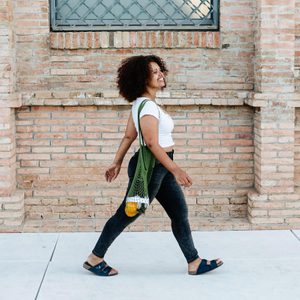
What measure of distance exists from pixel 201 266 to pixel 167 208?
1.78 ft

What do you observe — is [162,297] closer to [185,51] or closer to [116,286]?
[116,286]

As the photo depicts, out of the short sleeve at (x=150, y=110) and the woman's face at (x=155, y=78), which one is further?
the woman's face at (x=155, y=78)

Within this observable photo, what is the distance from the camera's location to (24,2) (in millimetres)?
7629

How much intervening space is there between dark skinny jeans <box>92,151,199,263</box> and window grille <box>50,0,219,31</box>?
8.13 ft

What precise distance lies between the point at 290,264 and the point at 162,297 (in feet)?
4.59

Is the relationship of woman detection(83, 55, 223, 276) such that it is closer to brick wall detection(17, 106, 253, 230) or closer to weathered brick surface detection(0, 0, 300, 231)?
weathered brick surface detection(0, 0, 300, 231)

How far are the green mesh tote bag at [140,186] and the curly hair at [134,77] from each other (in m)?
0.16

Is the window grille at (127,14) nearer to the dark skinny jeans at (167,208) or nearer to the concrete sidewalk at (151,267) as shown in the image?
the concrete sidewalk at (151,267)

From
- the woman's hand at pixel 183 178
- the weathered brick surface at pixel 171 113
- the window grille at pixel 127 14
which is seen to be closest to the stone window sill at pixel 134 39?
the weathered brick surface at pixel 171 113

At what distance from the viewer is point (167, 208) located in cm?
584

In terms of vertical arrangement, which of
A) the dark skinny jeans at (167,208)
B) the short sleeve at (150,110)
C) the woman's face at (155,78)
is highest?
the woman's face at (155,78)

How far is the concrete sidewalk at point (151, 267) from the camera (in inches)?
217

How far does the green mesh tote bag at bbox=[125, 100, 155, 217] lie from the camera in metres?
5.52

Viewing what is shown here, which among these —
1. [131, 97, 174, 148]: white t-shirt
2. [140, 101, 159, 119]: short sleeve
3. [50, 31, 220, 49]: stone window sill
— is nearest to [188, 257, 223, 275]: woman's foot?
[131, 97, 174, 148]: white t-shirt
